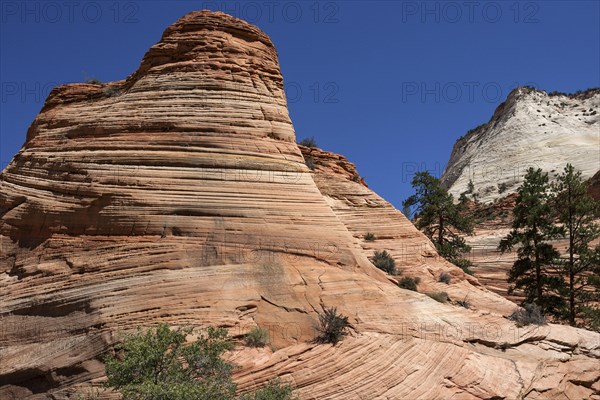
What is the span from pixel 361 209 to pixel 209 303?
35.9 feet

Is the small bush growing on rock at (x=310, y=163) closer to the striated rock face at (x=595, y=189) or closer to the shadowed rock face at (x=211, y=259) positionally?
the shadowed rock face at (x=211, y=259)

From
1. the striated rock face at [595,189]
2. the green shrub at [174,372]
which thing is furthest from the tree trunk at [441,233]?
the striated rock face at [595,189]

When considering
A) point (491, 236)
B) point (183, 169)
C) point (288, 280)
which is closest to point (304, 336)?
point (288, 280)

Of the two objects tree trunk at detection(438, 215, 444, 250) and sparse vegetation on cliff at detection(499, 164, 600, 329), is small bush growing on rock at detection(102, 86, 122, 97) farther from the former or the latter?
tree trunk at detection(438, 215, 444, 250)

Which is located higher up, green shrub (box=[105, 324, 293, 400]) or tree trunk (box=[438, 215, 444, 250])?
tree trunk (box=[438, 215, 444, 250])

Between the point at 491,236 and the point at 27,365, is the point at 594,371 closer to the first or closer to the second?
the point at 27,365

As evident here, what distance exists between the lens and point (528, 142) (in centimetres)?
7031

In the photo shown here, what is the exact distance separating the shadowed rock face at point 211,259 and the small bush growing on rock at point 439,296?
0.64 meters

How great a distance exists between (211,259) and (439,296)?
7.30 metres

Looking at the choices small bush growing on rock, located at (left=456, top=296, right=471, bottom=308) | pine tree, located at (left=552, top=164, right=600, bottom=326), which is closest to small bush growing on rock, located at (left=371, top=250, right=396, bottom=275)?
small bush growing on rock, located at (left=456, top=296, right=471, bottom=308)

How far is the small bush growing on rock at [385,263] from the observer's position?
17.4 meters

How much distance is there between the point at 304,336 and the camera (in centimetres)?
1193

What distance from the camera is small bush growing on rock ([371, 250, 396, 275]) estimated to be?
17.4 m

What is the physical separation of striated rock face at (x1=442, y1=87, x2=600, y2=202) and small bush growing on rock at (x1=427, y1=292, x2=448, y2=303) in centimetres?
4875
